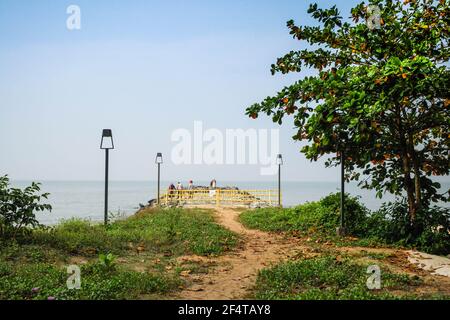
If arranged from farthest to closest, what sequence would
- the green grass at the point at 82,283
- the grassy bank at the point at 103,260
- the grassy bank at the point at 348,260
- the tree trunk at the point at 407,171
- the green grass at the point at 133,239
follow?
1. the tree trunk at the point at 407,171
2. the green grass at the point at 133,239
3. the grassy bank at the point at 348,260
4. the grassy bank at the point at 103,260
5. the green grass at the point at 82,283

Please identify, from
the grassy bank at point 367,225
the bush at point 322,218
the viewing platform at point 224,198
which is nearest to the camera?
the grassy bank at point 367,225

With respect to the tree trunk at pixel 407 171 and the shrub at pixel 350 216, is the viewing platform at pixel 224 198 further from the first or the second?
the tree trunk at pixel 407 171

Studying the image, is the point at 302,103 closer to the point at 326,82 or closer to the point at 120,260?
the point at 326,82

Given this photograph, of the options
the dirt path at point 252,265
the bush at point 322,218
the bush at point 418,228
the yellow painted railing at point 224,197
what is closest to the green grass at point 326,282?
the dirt path at point 252,265

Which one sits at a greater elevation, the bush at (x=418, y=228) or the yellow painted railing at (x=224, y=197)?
the bush at (x=418, y=228)

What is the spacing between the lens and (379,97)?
7816mm

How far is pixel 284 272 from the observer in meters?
6.90

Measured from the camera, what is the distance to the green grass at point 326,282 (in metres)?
5.41

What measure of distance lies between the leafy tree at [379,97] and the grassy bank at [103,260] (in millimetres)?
4365

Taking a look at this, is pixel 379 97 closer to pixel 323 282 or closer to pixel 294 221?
pixel 323 282

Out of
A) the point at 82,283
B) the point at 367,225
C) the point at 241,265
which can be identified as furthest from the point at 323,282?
the point at 367,225

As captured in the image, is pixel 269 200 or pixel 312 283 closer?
pixel 312 283
